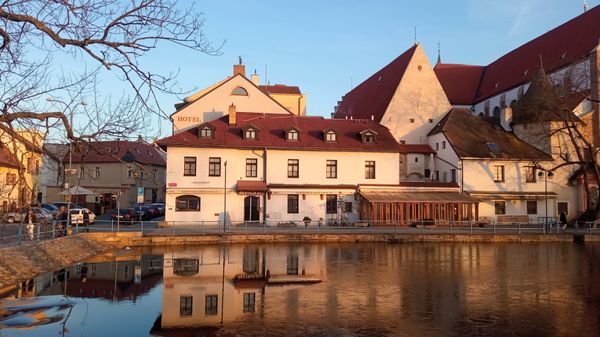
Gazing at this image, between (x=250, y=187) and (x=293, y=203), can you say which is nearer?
(x=250, y=187)

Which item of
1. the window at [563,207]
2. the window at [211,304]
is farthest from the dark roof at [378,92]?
the window at [211,304]

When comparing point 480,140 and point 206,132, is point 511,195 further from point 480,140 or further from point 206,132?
point 206,132

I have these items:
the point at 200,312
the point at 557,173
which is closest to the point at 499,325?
the point at 200,312

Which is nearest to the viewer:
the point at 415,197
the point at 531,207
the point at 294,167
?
the point at 415,197

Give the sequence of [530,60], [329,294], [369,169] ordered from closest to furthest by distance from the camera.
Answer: [329,294] → [369,169] → [530,60]

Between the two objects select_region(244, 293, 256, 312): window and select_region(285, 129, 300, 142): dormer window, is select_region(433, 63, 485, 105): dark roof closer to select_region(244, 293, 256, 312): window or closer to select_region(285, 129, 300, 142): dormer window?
select_region(285, 129, 300, 142): dormer window

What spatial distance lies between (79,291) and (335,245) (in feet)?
53.1

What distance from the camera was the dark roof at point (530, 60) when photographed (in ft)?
158

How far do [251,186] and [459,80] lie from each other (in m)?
39.2

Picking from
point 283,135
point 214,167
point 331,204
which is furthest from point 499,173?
point 214,167

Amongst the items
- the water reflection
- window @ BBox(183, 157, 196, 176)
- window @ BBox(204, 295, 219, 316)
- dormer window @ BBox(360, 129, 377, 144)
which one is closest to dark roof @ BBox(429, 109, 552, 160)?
dormer window @ BBox(360, 129, 377, 144)

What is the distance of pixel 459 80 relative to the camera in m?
64.6

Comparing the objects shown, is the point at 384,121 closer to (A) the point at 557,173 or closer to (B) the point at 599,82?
(A) the point at 557,173

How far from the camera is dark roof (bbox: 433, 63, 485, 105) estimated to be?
6238cm
